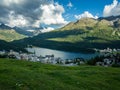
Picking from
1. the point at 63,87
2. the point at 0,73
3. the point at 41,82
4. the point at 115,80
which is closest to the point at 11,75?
the point at 0,73

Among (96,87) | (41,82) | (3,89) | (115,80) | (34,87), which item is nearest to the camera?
(3,89)

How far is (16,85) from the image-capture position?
24797mm

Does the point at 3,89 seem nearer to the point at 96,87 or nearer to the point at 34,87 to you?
the point at 34,87

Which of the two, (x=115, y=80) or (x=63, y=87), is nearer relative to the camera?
(x=63, y=87)

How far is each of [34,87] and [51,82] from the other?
3036 mm

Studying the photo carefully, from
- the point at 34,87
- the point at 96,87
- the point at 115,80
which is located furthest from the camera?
the point at 115,80

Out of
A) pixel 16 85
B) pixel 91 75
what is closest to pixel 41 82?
pixel 16 85

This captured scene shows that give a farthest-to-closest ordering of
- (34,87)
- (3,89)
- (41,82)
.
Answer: (41,82) < (34,87) < (3,89)

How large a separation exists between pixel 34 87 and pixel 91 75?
1337 cm

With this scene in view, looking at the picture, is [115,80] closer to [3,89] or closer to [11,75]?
[11,75]

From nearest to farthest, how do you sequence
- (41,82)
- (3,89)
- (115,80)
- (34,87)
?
(3,89), (34,87), (41,82), (115,80)

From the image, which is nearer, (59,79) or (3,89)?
(3,89)

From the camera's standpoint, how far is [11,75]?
94.7 ft

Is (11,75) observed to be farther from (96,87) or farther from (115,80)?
(115,80)
